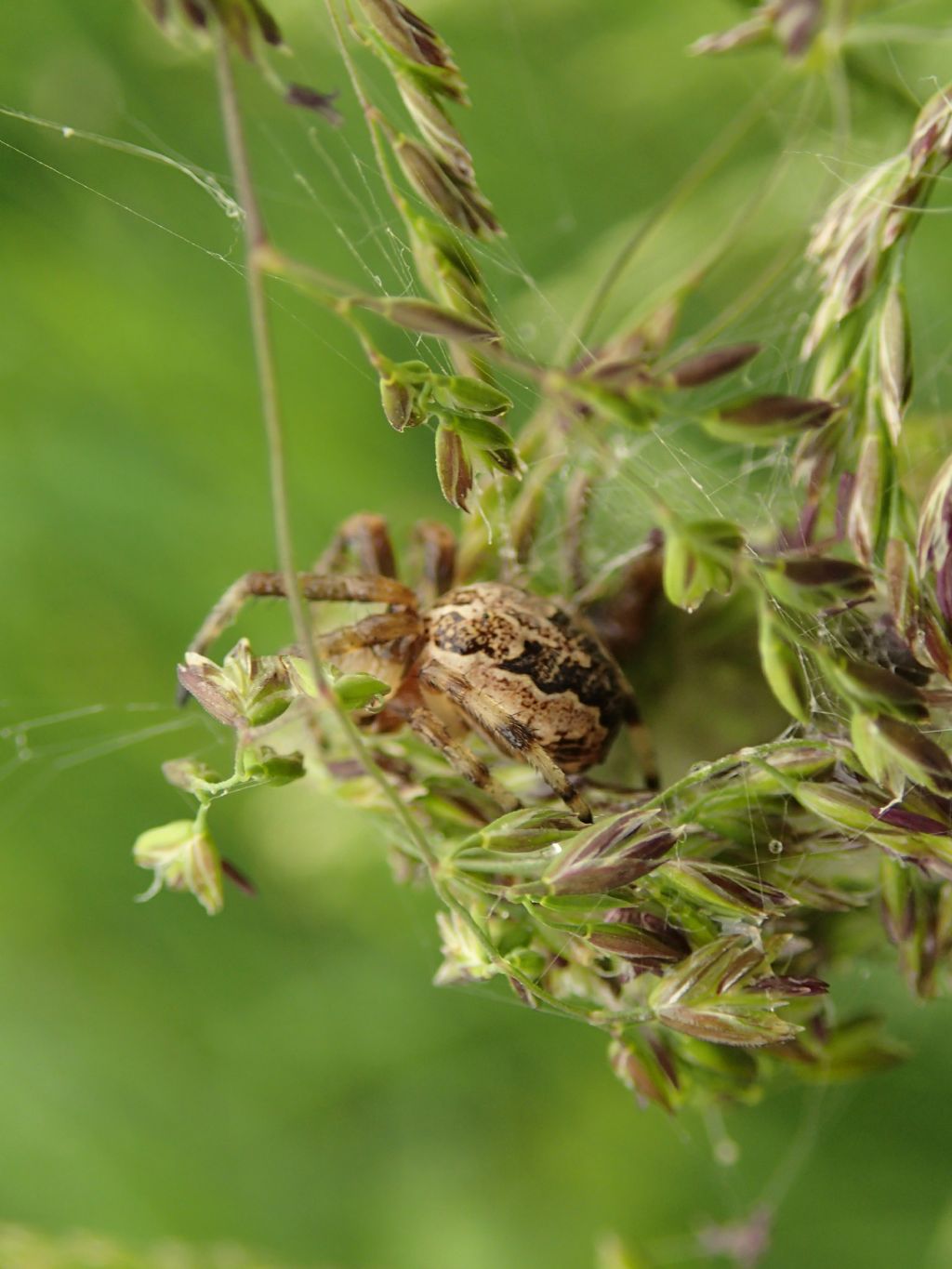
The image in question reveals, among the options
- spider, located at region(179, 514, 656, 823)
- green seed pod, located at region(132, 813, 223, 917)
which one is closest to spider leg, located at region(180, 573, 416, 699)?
spider, located at region(179, 514, 656, 823)

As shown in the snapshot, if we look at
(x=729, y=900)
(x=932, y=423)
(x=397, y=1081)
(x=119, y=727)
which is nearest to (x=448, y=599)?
(x=729, y=900)

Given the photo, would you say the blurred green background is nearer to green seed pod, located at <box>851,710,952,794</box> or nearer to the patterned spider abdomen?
the patterned spider abdomen

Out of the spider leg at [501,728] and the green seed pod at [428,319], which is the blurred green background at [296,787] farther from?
the green seed pod at [428,319]

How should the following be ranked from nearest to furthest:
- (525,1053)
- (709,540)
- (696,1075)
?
(709,540)
(696,1075)
(525,1053)

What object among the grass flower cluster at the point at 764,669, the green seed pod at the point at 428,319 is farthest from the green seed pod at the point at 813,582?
the green seed pod at the point at 428,319

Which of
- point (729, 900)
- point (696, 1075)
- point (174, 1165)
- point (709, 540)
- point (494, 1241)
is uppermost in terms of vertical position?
point (709, 540)

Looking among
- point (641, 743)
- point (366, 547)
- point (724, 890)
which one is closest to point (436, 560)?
point (366, 547)

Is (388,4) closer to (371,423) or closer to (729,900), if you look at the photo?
(729,900)
